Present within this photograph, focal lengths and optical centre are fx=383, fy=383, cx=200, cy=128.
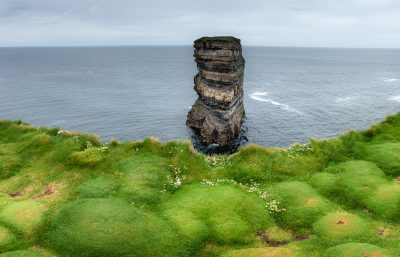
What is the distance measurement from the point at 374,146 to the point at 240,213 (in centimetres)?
1891

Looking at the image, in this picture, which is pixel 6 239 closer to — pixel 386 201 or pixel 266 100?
pixel 386 201

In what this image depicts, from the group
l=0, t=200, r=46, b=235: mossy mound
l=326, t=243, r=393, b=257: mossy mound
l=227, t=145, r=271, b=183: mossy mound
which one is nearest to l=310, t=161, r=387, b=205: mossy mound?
l=227, t=145, r=271, b=183: mossy mound

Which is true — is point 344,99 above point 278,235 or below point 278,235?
below

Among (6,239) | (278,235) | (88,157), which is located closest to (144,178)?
(88,157)

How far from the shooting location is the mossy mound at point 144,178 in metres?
30.8

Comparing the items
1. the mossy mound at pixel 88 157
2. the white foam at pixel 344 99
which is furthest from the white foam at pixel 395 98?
the mossy mound at pixel 88 157

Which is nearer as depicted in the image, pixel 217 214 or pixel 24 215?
pixel 24 215

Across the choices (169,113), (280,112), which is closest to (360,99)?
(280,112)

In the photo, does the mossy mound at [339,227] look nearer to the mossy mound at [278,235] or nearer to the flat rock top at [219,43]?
the mossy mound at [278,235]

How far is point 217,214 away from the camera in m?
28.3

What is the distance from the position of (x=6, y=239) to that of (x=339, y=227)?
73.9 ft

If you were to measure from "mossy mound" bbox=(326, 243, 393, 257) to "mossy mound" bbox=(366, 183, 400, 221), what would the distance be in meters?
5.72

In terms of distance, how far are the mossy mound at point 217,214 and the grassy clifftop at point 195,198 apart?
3.1 inches

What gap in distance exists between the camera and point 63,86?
16525 centimetres
